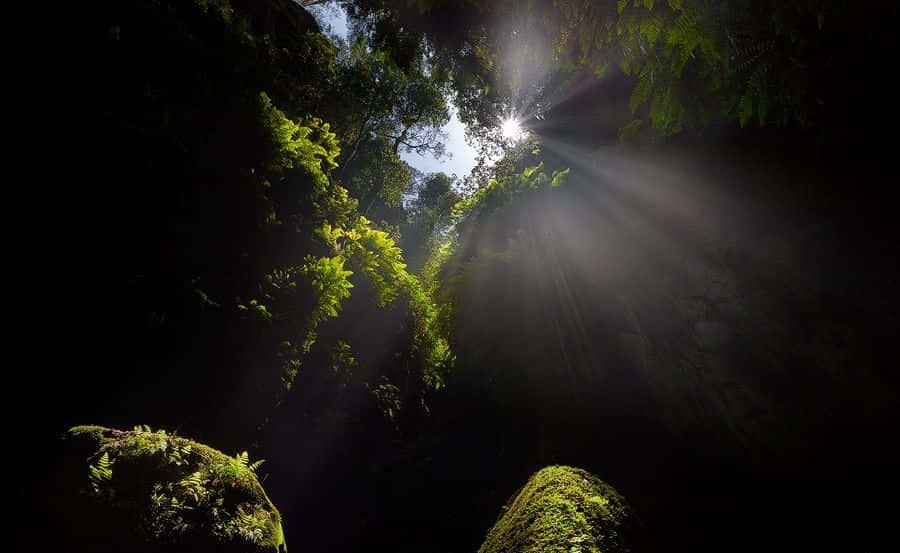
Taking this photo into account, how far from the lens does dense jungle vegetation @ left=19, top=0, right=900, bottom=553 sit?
2.51 m

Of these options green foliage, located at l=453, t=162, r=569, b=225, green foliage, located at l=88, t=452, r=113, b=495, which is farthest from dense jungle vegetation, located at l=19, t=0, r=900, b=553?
green foliage, located at l=453, t=162, r=569, b=225

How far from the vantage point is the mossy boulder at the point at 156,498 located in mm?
2076

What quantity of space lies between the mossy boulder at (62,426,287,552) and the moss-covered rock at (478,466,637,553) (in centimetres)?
223

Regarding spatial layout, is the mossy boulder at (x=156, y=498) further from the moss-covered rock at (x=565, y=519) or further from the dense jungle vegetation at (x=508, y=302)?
the moss-covered rock at (x=565, y=519)

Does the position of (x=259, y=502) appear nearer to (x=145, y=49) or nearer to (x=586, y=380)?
(x=145, y=49)

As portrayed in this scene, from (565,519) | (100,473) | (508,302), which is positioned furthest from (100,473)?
(508,302)

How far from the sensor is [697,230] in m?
4.66

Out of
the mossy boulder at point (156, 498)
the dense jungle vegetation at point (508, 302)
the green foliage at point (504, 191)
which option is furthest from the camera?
the green foliage at point (504, 191)

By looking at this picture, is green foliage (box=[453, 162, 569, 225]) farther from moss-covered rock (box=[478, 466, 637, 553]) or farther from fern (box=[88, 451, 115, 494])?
fern (box=[88, 451, 115, 494])

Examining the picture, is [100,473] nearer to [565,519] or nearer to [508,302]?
[565,519]

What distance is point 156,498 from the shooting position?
2.26 meters

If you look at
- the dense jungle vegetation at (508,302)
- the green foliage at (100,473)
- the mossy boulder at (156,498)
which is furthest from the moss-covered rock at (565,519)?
the green foliage at (100,473)

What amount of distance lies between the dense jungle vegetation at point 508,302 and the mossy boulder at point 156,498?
0.02 metres

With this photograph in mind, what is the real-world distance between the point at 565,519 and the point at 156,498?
3240mm
